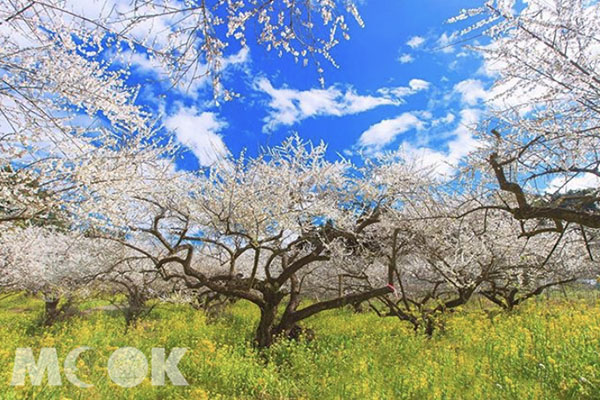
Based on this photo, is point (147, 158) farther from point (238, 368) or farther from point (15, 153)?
point (238, 368)

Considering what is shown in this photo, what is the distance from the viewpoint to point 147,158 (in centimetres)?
769

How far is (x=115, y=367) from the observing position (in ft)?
21.8

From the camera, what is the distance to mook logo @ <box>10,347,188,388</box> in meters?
5.72

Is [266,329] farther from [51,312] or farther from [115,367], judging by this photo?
[51,312]

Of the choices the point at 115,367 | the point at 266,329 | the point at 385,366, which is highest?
the point at 266,329

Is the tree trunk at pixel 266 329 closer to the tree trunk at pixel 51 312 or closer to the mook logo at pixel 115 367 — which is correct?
the mook logo at pixel 115 367

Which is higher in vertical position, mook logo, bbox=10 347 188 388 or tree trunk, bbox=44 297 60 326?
tree trunk, bbox=44 297 60 326

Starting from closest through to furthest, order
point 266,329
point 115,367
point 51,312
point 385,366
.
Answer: point 115,367 < point 385,366 < point 266,329 < point 51,312

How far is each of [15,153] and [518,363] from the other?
7.56 m

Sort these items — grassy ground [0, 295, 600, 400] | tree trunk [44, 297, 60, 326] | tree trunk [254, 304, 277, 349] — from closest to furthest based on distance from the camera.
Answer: grassy ground [0, 295, 600, 400], tree trunk [254, 304, 277, 349], tree trunk [44, 297, 60, 326]

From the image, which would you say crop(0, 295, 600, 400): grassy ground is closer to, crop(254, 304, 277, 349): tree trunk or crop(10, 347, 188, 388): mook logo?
crop(10, 347, 188, 388): mook logo

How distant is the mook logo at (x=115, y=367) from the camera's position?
5.72 m

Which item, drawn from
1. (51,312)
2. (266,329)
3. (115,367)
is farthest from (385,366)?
(51,312)


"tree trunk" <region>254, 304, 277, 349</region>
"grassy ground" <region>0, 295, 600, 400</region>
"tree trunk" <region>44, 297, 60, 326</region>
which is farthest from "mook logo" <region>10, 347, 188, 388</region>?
"tree trunk" <region>44, 297, 60, 326</region>
